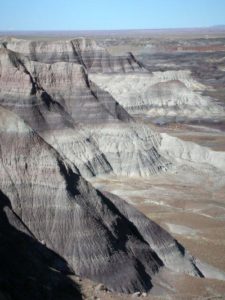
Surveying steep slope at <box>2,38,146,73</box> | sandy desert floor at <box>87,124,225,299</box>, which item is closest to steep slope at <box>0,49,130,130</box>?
sandy desert floor at <box>87,124,225,299</box>

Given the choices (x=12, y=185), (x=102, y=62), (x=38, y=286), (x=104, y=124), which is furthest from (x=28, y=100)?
(x=102, y=62)

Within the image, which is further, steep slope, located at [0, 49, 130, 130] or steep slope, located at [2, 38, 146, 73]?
steep slope, located at [2, 38, 146, 73]

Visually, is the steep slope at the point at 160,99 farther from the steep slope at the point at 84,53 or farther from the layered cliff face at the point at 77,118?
the layered cliff face at the point at 77,118

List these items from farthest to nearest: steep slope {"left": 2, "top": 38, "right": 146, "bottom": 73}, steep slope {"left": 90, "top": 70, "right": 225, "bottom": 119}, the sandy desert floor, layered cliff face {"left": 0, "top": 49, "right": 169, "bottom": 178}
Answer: steep slope {"left": 2, "top": 38, "right": 146, "bottom": 73} < steep slope {"left": 90, "top": 70, "right": 225, "bottom": 119} < layered cliff face {"left": 0, "top": 49, "right": 169, "bottom": 178} < the sandy desert floor

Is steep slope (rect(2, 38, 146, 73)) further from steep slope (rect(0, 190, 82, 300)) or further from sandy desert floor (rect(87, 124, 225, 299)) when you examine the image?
steep slope (rect(0, 190, 82, 300))

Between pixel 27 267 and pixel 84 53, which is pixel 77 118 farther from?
pixel 84 53

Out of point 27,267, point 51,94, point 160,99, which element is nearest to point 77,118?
point 51,94
